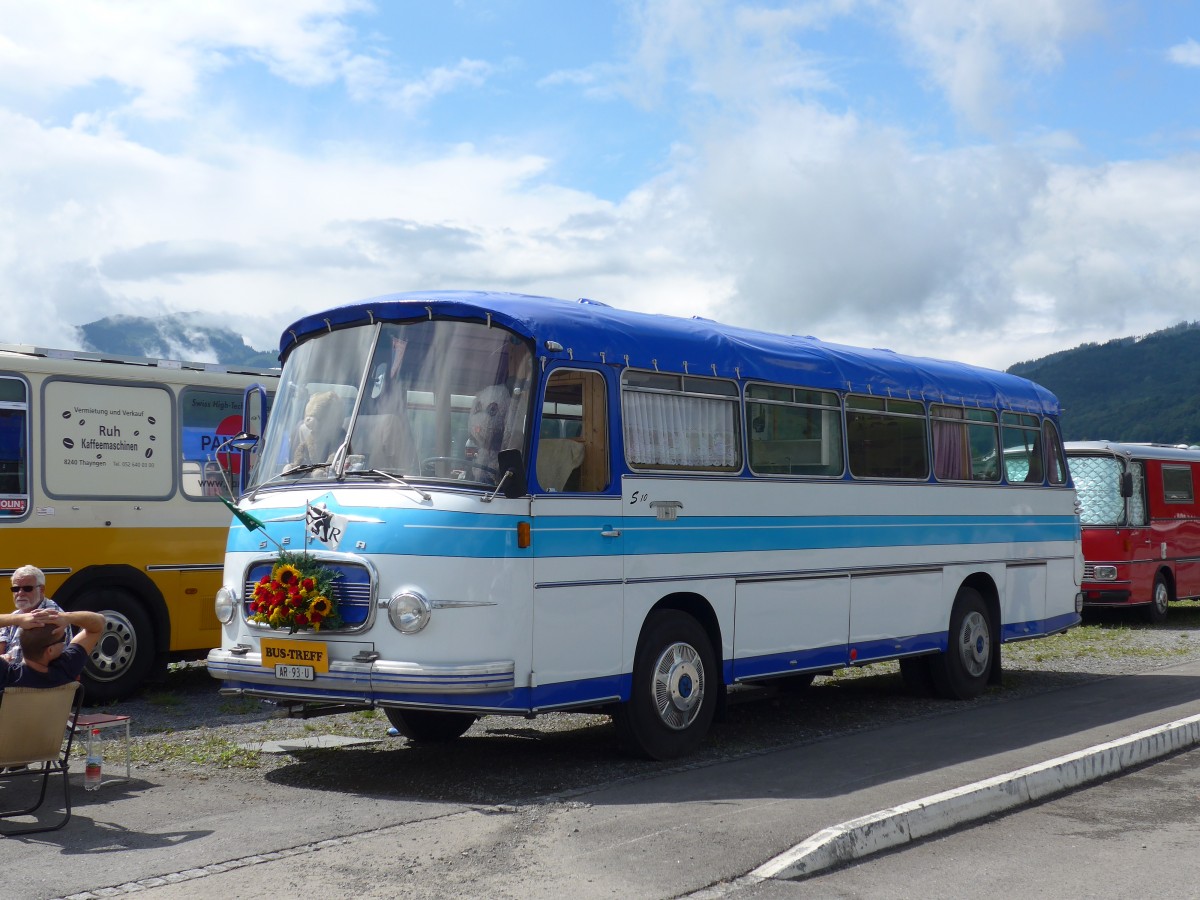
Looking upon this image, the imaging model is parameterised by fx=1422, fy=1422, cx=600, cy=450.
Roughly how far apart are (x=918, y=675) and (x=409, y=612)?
7.06m

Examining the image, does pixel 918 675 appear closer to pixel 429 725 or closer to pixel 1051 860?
pixel 429 725

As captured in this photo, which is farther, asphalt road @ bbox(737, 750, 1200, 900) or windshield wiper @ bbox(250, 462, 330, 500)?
windshield wiper @ bbox(250, 462, 330, 500)

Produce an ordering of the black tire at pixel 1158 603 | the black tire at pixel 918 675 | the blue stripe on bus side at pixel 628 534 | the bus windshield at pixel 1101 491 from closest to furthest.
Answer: the blue stripe on bus side at pixel 628 534
the black tire at pixel 918 675
the bus windshield at pixel 1101 491
the black tire at pixel 1158 603

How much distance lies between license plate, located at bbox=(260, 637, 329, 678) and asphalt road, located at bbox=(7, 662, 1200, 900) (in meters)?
0.78

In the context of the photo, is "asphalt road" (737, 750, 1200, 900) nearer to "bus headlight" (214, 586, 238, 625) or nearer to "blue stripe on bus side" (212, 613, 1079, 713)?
"blue stripe on bus side" (212, 613, 1079, 713)

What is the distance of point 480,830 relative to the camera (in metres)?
7.68

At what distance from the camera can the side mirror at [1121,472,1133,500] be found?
75.0 feet

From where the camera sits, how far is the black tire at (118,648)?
1299 centimetres

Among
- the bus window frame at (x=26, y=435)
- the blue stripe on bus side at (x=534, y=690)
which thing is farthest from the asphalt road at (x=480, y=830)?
the bus window frame at (x=26, y=435)

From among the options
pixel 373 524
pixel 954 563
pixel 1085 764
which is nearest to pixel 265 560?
pixel 373 524

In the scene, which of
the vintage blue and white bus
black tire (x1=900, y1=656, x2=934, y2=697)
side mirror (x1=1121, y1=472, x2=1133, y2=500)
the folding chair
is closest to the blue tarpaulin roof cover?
the vintage blue and white bus

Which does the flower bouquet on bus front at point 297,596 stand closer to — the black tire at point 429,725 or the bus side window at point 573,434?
the bus side window at point 573,434

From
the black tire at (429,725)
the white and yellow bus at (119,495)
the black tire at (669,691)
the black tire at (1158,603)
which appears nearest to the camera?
the black tire at (669,691)

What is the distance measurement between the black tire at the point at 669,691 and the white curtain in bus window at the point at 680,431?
3.69 feet
